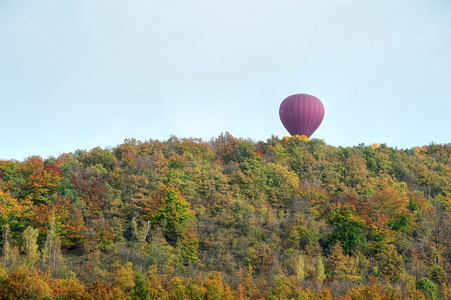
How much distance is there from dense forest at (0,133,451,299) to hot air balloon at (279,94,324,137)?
6.43m

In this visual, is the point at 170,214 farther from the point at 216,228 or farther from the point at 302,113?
the point at 302,113

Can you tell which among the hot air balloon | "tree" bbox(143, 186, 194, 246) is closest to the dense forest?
"tree" bbox(143, 186, 194, 246)

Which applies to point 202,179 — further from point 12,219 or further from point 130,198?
point 12,219

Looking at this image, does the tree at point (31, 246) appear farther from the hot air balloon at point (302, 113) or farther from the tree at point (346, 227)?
the hot air balloon at point (302, 113)

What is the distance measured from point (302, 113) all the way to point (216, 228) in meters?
26.3

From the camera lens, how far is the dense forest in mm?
30638

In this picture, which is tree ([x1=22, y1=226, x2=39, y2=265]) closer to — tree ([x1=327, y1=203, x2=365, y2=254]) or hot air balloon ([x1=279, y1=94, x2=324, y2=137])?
tree ([x1=327, y1=203, x2=365, y2=254])

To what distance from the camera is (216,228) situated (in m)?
41.8

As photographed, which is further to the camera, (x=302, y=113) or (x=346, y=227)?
(x=302, y=113)

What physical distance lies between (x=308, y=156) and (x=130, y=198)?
2607 cm

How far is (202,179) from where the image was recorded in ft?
160

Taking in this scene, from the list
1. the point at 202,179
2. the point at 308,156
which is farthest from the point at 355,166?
the point at 202,179

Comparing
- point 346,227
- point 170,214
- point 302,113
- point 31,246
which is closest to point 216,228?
point 170,214

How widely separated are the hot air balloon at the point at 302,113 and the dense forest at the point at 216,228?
21.1 feet
